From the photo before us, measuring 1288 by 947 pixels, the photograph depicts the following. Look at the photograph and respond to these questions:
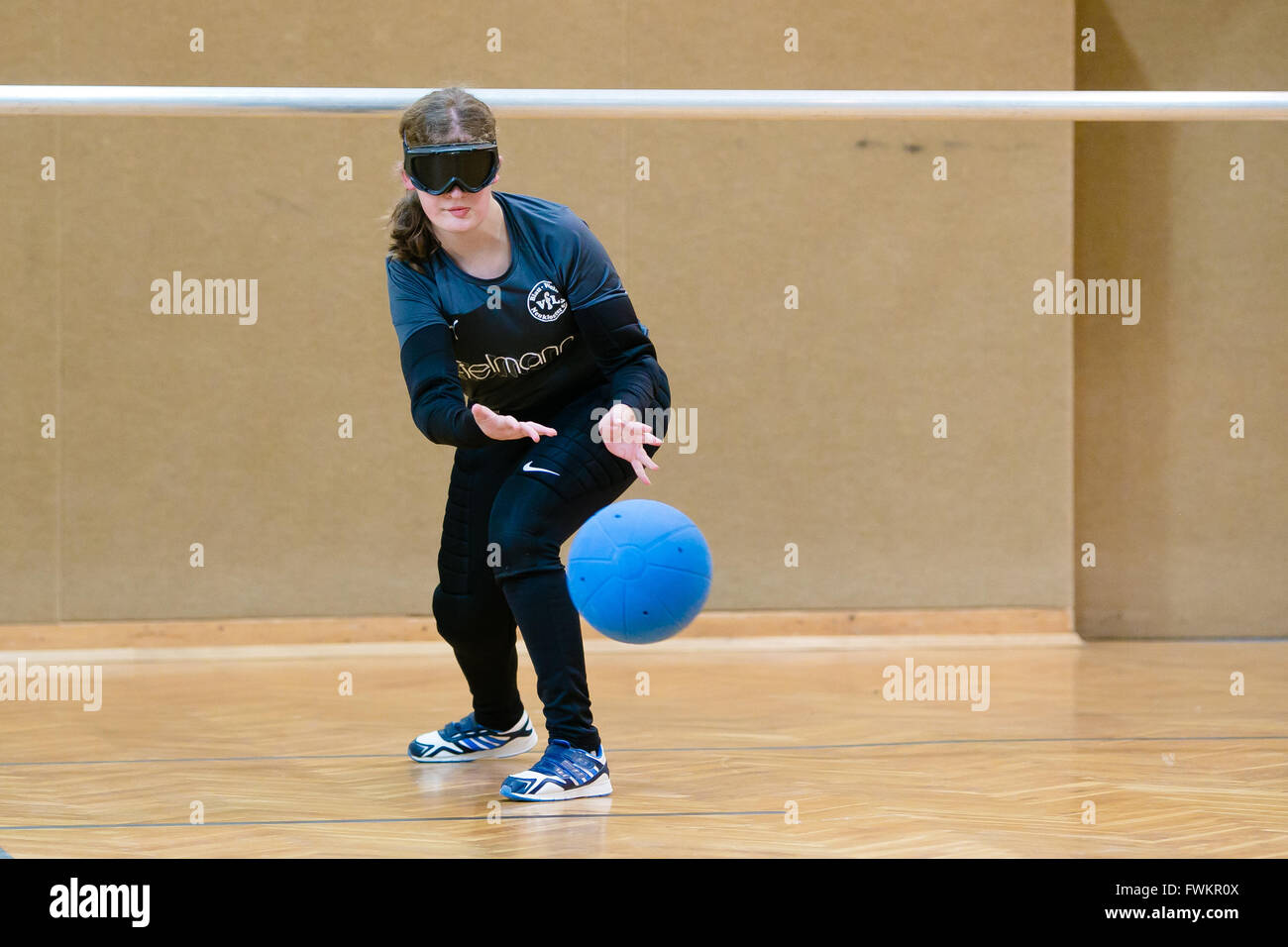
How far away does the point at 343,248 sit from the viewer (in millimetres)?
6387

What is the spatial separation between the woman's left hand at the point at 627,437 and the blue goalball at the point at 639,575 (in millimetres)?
299

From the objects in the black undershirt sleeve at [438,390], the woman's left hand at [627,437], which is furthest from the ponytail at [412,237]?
the woman's left hand at [627,437]

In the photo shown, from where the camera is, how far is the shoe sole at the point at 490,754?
12.0 ft

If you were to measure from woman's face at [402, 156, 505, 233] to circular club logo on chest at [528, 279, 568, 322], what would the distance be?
21cm

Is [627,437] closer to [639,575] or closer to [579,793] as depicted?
[639,575]

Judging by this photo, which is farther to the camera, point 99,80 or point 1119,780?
point 99,80

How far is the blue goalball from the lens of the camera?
314 centimetres

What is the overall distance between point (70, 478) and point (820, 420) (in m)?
3.58

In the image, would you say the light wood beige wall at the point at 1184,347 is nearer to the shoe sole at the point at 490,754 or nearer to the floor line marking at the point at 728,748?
the floor line marking at the point at 728,748

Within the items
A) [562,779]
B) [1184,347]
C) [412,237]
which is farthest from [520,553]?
[1184,347]

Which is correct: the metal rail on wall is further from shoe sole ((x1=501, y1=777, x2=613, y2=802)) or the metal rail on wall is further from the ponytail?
shoe sole ((x1=501, y1=777, x2=613, y2=802))

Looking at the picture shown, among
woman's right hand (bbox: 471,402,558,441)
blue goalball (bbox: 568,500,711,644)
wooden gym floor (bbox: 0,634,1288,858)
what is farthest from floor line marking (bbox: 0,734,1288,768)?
woman's right hand (bbox: 471,402,558,441)
